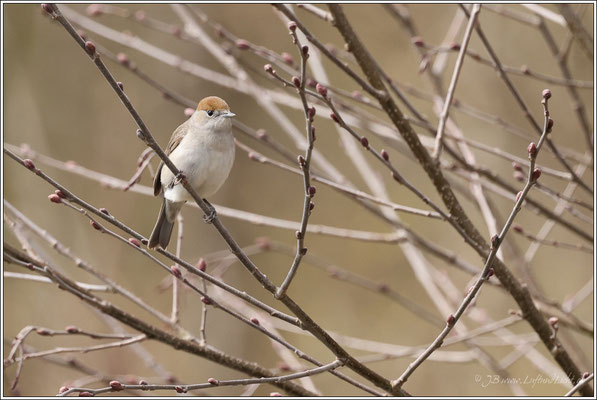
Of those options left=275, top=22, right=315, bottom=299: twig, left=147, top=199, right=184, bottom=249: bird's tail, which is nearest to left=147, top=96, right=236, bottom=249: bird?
left=147, top=199, right=184, bottom=249: bird's tail

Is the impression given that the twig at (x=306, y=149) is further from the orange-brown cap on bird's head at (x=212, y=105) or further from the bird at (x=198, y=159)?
the orange-brown cap on bird's head at (x=212, y=105)

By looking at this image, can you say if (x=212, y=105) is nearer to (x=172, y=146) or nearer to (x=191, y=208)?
(x=172, y=146)

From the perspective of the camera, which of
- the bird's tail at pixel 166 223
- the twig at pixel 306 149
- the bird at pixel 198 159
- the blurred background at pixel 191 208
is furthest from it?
the blurred background at pixel 191 208

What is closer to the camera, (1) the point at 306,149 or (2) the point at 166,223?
(1) the point at 306,149

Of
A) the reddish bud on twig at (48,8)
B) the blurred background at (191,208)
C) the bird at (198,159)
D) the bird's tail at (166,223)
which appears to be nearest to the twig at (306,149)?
the reddish bud on twig at (48,8)

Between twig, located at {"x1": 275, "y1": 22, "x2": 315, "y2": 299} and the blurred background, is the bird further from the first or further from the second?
the blurred background

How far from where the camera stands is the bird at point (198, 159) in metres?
2.95

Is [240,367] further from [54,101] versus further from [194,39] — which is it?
Answer: [54,101]

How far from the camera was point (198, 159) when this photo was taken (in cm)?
295

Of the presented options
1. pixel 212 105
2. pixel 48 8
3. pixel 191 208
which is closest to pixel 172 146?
pixel 212 105

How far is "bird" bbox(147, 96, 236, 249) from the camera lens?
2951 mm

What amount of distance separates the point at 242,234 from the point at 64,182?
2430 mm

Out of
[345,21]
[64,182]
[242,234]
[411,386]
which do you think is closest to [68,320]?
[64,182]

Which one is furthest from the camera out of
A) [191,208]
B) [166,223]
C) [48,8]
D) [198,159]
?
[191,208]
